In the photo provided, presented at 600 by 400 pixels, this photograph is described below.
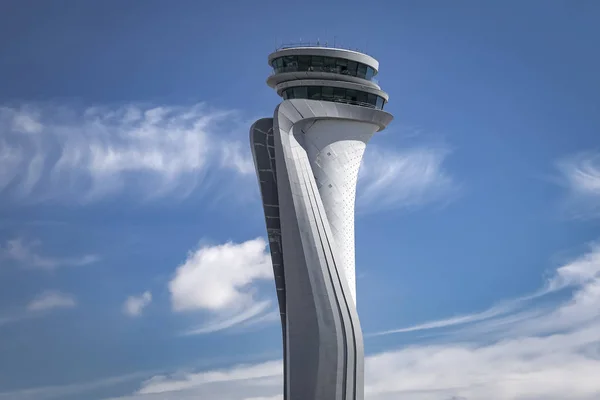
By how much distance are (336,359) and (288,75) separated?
16.5 m

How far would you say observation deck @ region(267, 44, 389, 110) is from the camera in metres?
66.6

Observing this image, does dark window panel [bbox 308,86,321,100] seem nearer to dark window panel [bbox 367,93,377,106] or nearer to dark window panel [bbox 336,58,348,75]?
dark window panel [bbox 336,58,348,75]

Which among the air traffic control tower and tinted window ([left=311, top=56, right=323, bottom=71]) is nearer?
the air traffic control tower

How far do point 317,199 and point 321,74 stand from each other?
305 inches

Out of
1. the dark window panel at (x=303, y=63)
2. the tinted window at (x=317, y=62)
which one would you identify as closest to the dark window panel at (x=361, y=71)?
the tinted window at (x=317, y=62)

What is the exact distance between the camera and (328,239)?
6219cm

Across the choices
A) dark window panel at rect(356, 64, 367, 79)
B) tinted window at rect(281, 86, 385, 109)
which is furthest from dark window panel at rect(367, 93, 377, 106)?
dark window panel at rect(356, 64, 367, 79)

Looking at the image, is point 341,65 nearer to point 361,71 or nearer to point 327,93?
point 361,71

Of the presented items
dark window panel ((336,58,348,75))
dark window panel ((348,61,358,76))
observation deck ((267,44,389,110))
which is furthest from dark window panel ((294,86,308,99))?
dark window panel ((348,61,358,76))

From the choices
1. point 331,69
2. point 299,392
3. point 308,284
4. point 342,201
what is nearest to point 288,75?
point 331,69

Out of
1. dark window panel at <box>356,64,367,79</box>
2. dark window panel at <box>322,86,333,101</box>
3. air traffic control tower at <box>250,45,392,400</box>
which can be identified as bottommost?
air traffic control tower at <box>250,45,392,400</box>

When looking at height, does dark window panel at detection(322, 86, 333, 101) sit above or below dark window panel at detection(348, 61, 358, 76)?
below

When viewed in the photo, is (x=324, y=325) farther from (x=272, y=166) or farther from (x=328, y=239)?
(x=272, y=166)

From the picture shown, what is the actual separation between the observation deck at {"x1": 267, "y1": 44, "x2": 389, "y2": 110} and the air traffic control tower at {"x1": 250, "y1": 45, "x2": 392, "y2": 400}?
0.06 metres
